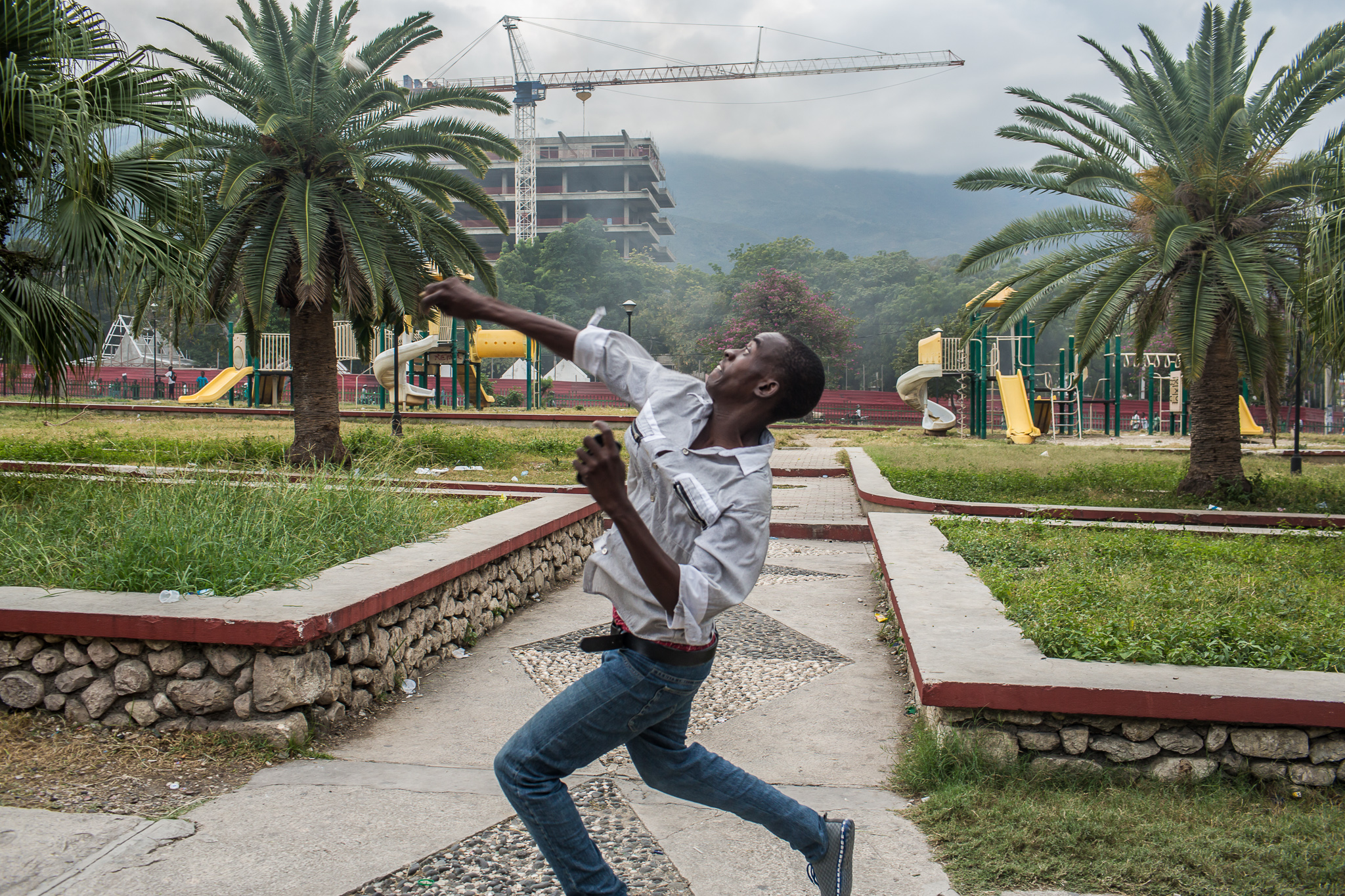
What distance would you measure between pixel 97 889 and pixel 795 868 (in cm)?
195

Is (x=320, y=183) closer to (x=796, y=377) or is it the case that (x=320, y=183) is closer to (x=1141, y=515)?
(x=1141, y=515)

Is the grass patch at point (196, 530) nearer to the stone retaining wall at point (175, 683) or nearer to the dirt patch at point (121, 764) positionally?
the stone retaining wall at point (175, 683)

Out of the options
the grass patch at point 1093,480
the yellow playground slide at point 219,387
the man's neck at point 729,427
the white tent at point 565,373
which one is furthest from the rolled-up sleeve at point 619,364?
the white tent at point 565,373

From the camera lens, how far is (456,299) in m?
2.30

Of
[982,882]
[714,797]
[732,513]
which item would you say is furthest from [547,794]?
[982,882]

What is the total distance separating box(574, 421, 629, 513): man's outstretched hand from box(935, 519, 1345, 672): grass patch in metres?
2.81

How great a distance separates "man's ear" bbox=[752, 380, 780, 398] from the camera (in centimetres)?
220

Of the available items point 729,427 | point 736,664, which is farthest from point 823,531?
point 729,427

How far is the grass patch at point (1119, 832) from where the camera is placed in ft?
8.91

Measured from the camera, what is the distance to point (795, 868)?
2.91m

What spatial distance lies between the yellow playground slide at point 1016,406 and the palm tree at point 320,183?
1772cm

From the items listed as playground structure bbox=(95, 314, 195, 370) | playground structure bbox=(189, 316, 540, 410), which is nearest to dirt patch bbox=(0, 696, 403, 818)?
playground structure bbox=(189, 316, 540, 410)

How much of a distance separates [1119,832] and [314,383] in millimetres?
11904

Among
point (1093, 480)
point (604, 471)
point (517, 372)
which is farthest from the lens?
point (517, 372)
